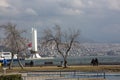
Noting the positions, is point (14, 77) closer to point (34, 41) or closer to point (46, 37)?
point (46, 37)

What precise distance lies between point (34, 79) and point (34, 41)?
123021 millimetres

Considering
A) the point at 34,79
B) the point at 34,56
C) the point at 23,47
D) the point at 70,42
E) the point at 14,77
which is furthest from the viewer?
the point at 34,56

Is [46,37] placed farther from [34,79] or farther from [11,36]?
[34,79]

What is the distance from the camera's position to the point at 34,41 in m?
166

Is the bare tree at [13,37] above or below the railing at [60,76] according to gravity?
above

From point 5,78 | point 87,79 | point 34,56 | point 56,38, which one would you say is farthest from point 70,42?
point 34,56

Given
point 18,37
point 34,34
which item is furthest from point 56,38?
point 34,34

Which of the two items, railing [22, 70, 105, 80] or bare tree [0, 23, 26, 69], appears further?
bare tree [0, 23, 26, 69]

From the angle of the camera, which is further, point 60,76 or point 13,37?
point 13,37

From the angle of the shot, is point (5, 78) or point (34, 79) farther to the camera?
point (34, 79)

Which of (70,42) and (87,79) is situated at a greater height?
(70,42)

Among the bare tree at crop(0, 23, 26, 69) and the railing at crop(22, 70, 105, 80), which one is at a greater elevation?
the bare tree at crop(0, 23, 26, 69)

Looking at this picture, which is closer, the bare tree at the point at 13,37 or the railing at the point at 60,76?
the railing at the point at 60,76

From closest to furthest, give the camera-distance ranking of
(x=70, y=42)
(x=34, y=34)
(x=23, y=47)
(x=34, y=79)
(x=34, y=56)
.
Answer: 1. (x=34, y=79)
2. (x=70, y=42)
3. (x=23, y=47)
4. (x=34, y=34)
5. (x=34, y=56)
